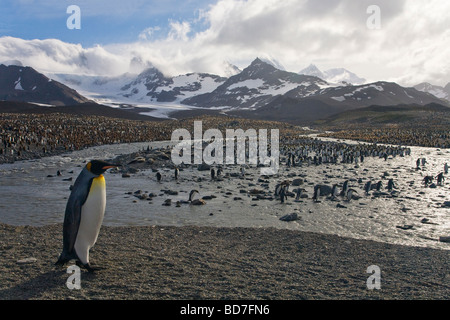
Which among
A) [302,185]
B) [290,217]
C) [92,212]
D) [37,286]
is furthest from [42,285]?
[302,185]

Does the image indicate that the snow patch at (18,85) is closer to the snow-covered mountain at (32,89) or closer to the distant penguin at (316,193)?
the snow-covered mountain at (32,89)

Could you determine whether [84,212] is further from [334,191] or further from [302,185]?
[302,185]

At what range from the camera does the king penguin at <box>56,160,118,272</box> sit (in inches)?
228

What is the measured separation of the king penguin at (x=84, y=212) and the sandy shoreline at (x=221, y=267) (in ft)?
1.38

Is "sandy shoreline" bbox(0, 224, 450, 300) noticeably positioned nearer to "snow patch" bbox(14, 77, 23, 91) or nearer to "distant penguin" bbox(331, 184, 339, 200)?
"distant penguin" bbox(331, 184, 339, 200)

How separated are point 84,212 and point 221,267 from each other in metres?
2.83

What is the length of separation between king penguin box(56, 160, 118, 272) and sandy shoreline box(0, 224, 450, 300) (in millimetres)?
421

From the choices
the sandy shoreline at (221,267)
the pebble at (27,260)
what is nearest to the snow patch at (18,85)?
the sandy shoreline at (221,267)

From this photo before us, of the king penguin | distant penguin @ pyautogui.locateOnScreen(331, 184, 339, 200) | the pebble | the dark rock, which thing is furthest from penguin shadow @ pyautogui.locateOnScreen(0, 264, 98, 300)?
distant penguin @ pyautogui.locateOnScreen(331, 184, 339, 200)

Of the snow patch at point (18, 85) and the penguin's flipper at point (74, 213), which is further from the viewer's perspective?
the snow patch at point (18, 85)

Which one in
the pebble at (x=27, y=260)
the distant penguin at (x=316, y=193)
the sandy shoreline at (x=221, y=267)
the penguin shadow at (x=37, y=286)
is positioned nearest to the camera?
the penguin shadow at (x=37, y=286)

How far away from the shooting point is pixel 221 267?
6.60 m

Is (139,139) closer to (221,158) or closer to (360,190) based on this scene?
(221,158)

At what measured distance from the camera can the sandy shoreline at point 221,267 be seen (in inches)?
214
